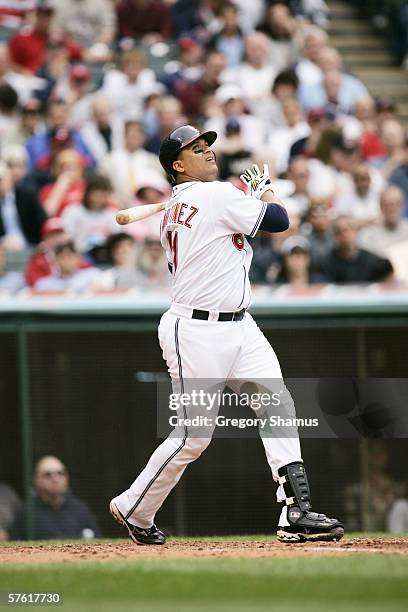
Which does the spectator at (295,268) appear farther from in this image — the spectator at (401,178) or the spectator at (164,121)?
the spectator at (164,121)

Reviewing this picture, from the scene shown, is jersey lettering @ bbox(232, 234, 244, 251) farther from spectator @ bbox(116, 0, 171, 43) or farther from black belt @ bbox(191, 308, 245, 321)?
spectator @ bbox(116, 0, 171, 43)

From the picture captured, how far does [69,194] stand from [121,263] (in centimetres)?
149

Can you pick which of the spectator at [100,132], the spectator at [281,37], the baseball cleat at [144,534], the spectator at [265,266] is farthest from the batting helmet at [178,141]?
the spectator at [281,37]

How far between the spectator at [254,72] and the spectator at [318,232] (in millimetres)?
2854

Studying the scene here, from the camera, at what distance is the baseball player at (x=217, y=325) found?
661 centimetres

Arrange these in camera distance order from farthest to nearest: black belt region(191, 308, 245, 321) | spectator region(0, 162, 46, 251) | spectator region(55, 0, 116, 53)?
1. spectator region(55, 0, 116, 53)
2. spectator region(0, 162, 46, 251)
3. black belt region(191, 308, 245, 321)

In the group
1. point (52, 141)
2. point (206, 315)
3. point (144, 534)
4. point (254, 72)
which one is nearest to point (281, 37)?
point (254, 72)

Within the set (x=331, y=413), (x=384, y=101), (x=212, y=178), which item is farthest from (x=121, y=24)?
(x=212, y=178)

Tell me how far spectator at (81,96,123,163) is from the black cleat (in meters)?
6.90

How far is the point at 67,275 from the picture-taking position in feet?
35.3

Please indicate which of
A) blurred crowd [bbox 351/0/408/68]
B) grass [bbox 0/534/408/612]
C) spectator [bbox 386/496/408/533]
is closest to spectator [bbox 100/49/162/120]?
blurred crowd [bbox 351/0/408/68]

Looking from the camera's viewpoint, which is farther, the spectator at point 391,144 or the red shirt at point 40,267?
the spectator at point 391,144

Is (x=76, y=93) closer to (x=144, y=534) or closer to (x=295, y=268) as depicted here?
(x=295, y=268)

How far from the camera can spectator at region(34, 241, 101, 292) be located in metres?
10.7
